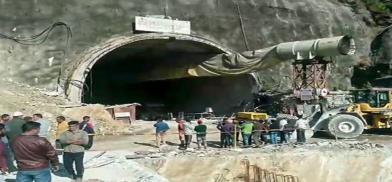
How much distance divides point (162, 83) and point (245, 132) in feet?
73.7

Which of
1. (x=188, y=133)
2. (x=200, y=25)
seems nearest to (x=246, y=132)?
(x=188, y=133)

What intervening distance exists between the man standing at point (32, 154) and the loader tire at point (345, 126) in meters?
14.9

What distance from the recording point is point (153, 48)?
107ft

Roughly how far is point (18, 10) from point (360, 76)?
2048cm

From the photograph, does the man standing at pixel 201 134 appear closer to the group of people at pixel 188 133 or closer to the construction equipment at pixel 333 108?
the group of people at pixel 188 133

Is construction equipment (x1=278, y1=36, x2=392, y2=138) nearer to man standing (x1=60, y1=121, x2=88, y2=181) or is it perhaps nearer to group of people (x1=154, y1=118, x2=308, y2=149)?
group of people (x1=154, y1=118, x2=308, y2=149)

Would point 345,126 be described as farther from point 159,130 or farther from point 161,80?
point 161,80

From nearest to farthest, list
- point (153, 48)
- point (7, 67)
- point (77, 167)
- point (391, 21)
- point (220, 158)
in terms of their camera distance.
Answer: point (77, 167), point (220, 158), point (7, 67), point (153, 48), point (391, 21)

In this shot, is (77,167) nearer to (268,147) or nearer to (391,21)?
(268,147)

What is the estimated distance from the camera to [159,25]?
29688 mm

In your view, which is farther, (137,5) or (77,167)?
(137,5)

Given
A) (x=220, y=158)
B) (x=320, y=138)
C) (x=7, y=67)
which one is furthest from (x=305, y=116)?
(x=7, y=67)

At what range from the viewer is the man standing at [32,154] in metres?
9.36

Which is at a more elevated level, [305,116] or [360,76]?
[360,76]
